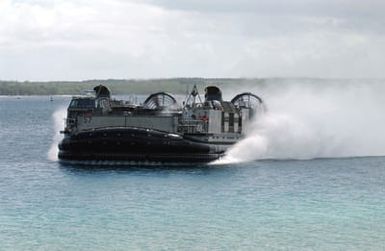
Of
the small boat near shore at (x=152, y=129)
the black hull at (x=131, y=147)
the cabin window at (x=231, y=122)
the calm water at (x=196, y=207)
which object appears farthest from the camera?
the cabin window at (x=231, y=122)

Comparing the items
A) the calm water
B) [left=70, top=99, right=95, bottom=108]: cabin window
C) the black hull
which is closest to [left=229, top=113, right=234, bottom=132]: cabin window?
the calm water

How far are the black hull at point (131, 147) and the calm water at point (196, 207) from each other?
1.06 metres

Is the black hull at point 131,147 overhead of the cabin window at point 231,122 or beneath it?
beneath

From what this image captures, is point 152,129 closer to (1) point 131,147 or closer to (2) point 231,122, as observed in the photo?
(1) point 131,147

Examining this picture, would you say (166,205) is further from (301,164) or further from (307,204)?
(301,164)

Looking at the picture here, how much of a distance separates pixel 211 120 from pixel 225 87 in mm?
65219

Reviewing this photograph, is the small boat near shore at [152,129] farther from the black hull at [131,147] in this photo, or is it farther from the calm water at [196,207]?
the calm water at [196,207]

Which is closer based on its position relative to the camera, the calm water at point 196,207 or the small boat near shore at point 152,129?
the calm water at point 196,207

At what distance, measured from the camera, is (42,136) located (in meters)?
106

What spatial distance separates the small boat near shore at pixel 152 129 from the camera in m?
61.7

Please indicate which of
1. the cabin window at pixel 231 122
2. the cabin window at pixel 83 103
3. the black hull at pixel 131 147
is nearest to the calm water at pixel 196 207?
the black hull at pixel 131 147

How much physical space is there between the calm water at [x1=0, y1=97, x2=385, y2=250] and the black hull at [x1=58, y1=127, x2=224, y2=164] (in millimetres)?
1059

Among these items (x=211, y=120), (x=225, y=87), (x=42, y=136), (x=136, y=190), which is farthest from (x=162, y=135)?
(x=225, y=87)

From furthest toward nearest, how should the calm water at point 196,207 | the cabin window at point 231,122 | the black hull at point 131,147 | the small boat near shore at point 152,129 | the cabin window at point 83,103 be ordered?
the cabin window at point 83,103, the cabin window at point 231,122, the small boat near shore at point 152,129, the black hull at point 131,147, the calm water at point 196,207
